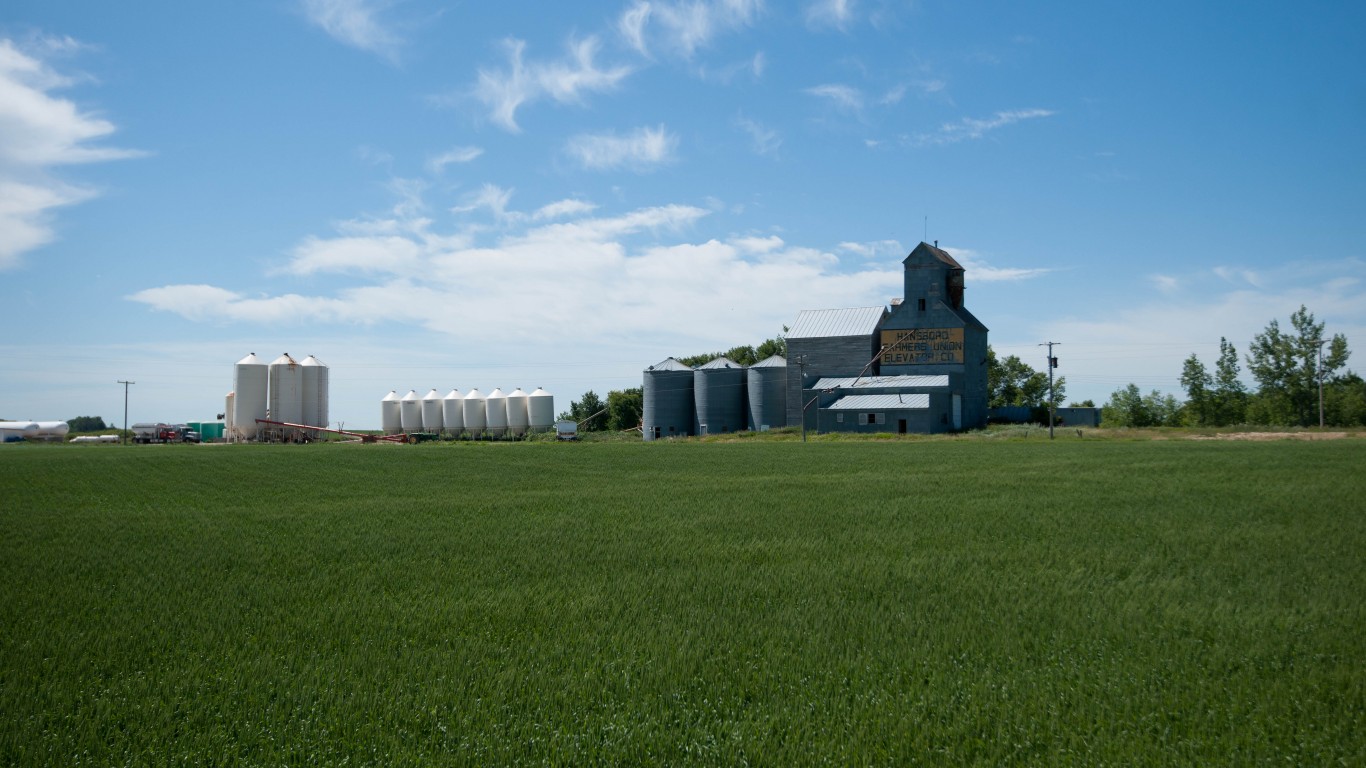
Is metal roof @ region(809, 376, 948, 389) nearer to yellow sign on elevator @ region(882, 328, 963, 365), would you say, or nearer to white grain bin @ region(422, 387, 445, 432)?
yellow sign on elevator @ region(882, 328, 963, 365)

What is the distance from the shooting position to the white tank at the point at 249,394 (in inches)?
3322

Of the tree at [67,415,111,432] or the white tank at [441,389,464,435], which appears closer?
the white tank at [441,389,464,435]

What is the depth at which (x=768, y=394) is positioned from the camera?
267 feet

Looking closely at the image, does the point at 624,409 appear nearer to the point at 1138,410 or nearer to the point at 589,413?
the point at 589,413

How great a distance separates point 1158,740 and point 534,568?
8.50 metres

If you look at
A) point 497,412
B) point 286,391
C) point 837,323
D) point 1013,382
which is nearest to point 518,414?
point 497,412

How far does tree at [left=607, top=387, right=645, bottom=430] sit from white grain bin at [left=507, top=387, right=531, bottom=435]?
12.3m

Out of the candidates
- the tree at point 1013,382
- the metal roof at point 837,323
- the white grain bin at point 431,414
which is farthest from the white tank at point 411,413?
the tree at point 1013,382

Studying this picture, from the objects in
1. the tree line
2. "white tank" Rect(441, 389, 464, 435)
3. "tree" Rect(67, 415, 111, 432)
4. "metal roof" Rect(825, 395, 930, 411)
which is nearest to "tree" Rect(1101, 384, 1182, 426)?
the tree line

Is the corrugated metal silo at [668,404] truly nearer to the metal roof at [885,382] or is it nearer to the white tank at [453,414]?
the metal roof at [885,382]

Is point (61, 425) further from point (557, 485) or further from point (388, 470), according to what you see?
point (557, 485)

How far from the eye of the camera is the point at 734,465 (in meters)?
37.5

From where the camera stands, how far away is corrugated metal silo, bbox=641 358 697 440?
279 ft

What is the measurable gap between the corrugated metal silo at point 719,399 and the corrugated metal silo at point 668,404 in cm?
150
